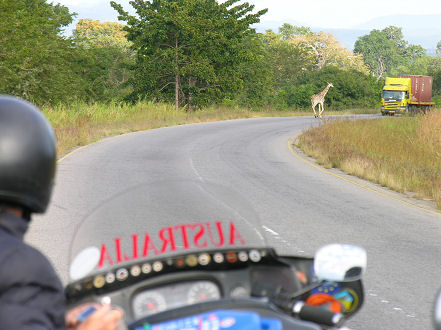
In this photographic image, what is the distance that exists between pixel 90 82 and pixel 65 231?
140ft

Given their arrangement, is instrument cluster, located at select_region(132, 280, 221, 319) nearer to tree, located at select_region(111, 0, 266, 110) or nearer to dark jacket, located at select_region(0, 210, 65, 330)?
dark jacket, located at select_region(0, 210, 65, 330)

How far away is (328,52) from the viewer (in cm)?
10756

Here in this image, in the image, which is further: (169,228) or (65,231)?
(65,231)

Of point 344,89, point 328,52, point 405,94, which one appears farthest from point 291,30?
point 405,94

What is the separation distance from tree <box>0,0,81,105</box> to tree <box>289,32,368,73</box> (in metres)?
72.8

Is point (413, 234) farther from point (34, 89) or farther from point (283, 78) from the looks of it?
point (283, 78)

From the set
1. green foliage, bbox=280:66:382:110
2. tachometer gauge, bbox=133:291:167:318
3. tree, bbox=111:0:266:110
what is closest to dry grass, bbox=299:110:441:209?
tachometer gauge, bbox=133:291:167:318

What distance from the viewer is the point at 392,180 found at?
13773 mm

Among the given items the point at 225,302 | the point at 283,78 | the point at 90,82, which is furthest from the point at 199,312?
the point at 283,78

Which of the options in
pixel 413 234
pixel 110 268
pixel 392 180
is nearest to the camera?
pixel 110 268

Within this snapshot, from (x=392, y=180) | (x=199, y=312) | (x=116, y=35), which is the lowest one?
A: (x=392, y=180)

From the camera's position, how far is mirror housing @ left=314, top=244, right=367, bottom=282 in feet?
7.28

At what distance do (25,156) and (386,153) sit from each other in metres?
17.6

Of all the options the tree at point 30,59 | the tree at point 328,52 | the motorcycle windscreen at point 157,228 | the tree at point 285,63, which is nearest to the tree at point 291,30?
the tree at point 328,52
